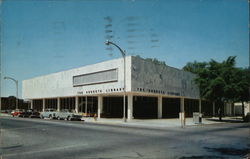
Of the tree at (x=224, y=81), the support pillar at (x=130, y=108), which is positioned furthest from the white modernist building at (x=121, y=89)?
the tree at (x=224, y=81)

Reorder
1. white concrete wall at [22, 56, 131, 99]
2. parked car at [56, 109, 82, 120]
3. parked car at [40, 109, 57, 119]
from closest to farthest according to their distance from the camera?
parked car at [56, 109, 82, 120] → white concrete wall at [22, 56, 131, 99] → parked car at [40, 109, 57, 119]

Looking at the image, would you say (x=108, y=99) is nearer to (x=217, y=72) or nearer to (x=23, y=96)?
(x=217, y=72)

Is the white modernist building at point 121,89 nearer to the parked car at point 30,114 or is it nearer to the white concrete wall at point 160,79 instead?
the white concrete wall at point 160,79

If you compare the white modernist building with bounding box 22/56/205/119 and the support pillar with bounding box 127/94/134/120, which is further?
the white modernist building with bounding box 22/56/205/119

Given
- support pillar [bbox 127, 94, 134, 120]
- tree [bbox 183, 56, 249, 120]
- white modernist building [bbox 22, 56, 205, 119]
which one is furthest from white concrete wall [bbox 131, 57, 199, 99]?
tree [bbox 183, 56, 249, 120]

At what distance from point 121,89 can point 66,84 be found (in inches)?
638

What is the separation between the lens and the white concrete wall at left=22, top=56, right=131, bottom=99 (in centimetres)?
3538

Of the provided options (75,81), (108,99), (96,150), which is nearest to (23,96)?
(75,81)

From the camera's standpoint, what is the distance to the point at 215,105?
6309 centimetres

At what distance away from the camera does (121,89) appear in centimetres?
3450

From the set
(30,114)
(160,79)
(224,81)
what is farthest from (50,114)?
(224,81)

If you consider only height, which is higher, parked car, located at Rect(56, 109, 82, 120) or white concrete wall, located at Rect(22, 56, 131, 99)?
white concrete wall, located at Rect(22, 56, 131, 99)

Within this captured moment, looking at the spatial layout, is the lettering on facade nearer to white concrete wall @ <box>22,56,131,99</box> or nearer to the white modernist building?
the white modernist building

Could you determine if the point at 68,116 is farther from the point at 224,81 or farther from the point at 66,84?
the point at 224,81
